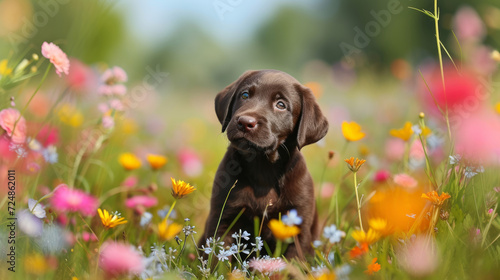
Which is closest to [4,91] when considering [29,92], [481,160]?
[29,92]

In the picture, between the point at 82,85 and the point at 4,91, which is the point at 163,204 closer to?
the point at 82,85

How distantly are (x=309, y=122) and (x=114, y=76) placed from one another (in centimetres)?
130

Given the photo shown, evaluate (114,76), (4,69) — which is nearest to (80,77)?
(114,76)

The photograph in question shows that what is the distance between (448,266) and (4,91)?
79.3 inches

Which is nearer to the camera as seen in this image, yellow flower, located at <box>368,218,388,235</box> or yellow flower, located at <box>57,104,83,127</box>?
yellow flower, located at <box>368,218,388,235</box>

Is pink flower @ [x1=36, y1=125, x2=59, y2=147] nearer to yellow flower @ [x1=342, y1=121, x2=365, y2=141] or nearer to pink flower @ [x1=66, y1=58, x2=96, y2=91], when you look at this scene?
pink flower @ [x1=66, y1=58, x2=96, y2=91]

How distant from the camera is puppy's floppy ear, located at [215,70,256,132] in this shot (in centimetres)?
287

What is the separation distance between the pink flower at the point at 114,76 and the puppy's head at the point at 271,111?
0.64 meters

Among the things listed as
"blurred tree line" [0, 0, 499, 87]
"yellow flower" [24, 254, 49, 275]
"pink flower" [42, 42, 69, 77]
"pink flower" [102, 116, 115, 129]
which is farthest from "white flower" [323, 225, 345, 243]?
"blurred tree line" [0, 0, 499, 87]

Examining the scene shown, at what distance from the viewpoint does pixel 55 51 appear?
219 cm

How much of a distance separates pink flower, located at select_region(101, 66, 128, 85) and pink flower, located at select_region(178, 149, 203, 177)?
1.35 m

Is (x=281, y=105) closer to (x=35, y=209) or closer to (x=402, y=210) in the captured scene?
(x=402, y=210)

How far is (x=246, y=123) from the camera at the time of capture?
2.45 m

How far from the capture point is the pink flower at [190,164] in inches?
170
